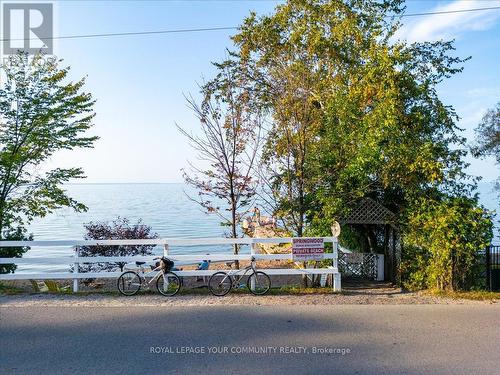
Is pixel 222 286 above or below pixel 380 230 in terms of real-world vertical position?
below

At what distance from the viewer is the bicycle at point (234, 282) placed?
994cm

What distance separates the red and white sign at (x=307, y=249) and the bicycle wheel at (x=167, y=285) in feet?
8.95

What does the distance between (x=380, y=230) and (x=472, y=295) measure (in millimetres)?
5826

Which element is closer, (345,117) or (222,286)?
(222,286)

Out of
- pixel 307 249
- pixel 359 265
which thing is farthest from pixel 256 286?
pixel 359 265

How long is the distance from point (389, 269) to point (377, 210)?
105 inches

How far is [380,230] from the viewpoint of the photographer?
15.6m

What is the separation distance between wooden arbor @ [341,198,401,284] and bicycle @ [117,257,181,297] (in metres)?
5.48

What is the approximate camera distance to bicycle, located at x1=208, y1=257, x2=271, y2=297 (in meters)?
9.94

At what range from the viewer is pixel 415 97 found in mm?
12469

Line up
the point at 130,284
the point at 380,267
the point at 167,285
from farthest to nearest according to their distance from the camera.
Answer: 1. the point at 380,267
2. the point at 130,284
3. the point at 167,285

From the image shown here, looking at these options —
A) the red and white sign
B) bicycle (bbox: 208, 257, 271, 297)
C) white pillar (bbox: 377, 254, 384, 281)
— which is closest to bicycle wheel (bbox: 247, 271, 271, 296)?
bicycle (bbox: 208, 257, 271, 297)

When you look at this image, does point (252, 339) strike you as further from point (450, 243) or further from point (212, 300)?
point (450, 243)

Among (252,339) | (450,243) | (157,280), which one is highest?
(450,243)
